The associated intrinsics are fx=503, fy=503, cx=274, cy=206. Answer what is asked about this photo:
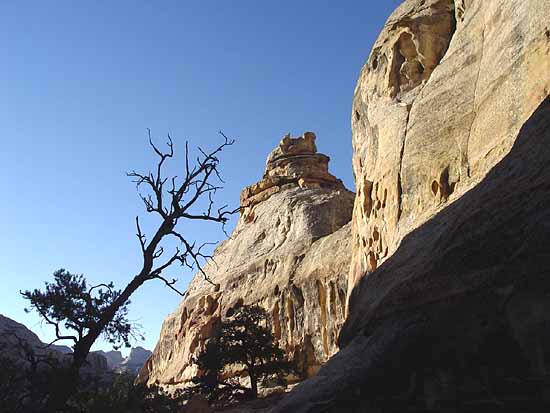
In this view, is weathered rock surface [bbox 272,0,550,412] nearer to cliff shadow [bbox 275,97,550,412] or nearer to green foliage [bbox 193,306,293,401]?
cliff shadow [bbox 275,97,550,412]

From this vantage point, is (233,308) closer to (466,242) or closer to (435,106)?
(435,106)

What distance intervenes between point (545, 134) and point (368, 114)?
49.7ft

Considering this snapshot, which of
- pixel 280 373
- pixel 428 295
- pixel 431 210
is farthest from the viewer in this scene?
pixel 280 373

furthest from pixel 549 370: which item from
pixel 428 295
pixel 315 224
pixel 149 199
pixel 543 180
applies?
pixel 315 224

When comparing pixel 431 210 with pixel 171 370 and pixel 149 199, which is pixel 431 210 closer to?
pixel 149 199

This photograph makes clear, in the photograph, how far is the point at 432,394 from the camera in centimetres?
718

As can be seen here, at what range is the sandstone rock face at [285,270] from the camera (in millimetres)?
31547

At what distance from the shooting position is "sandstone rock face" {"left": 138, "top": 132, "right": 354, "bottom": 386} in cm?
3155

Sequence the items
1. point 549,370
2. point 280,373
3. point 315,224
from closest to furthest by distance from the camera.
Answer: point 549,370 < point 280,373 < point 315,224

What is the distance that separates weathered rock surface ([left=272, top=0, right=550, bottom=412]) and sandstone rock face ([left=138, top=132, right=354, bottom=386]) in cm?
1315

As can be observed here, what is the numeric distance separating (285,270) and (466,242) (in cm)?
2830

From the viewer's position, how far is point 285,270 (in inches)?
1435

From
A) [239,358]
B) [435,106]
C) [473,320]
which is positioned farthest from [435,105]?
[239,358]

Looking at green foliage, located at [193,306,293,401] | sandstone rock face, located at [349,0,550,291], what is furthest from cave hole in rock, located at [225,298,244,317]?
sandstone rock face, located at [349,0,550,291]
